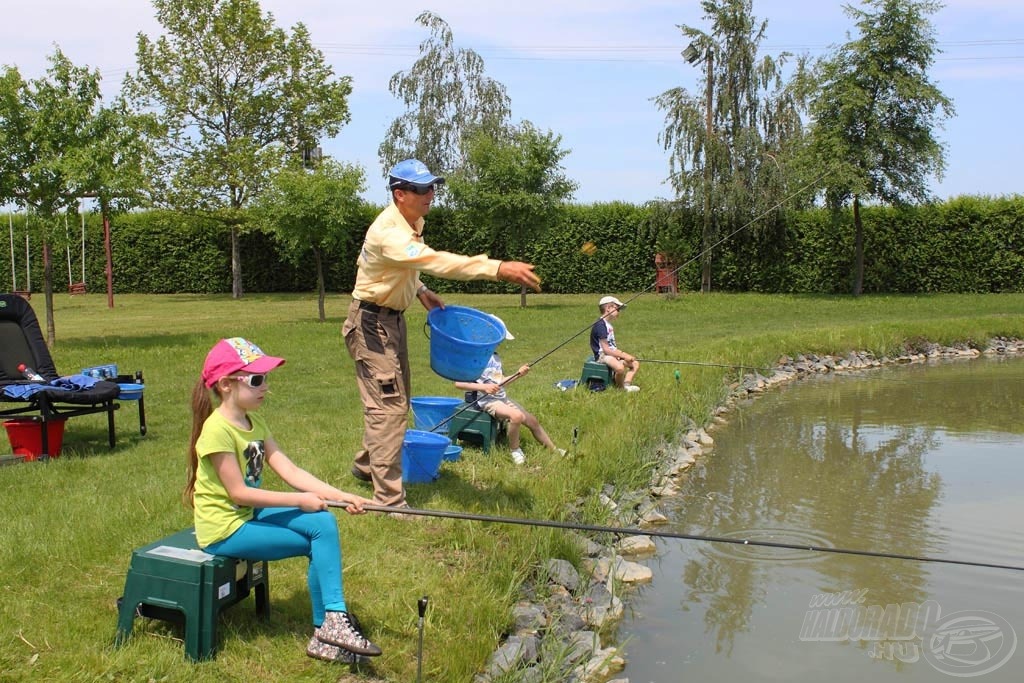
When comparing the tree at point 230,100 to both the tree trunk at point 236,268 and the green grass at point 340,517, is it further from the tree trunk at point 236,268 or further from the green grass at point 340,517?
the green grass at point 340,517

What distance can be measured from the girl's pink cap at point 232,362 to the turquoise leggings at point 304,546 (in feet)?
2.09

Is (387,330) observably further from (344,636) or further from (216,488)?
(344,636)

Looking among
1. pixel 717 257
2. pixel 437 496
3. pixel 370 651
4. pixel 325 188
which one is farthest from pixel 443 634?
pixel 717 257

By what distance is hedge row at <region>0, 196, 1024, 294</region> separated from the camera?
26.9 metres

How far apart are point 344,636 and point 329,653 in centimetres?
12

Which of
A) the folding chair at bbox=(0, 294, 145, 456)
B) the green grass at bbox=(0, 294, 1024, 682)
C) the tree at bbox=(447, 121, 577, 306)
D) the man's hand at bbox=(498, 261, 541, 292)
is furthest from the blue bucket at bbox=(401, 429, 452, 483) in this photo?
the tree at bbox=(447, 121, 577, 306)

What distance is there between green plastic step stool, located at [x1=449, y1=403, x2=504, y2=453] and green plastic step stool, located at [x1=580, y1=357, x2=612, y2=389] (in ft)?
10.8

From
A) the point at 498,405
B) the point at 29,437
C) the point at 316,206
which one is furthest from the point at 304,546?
the point at 316,206

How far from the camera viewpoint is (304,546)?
162 inches

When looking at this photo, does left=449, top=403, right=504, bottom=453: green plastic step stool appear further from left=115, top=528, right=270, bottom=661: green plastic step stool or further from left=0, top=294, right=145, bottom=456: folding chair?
left=115, top=528, right=270, bottom=661: green plastic step stool

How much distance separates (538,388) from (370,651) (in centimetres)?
721

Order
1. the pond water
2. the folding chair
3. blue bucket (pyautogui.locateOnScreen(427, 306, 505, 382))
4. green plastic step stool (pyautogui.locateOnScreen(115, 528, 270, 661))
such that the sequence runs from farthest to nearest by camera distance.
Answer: the folding chair, blue bucket (pyautogui.locateOnScreen(427, 306, 505, 382)), the pond water, green plastic step stool (pyautogui.locateOnScreen(115, 528, 270, 661))

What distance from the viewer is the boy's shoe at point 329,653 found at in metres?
4.11

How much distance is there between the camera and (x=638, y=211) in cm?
2923
